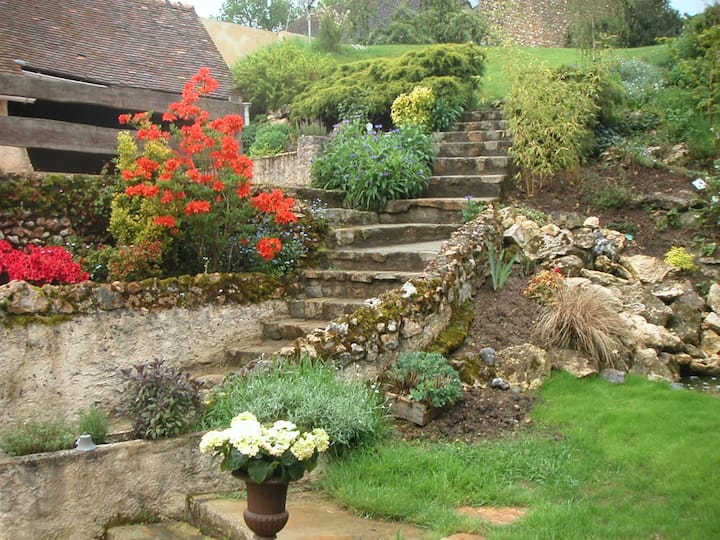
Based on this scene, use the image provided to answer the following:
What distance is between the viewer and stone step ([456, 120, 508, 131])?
11.6 meters

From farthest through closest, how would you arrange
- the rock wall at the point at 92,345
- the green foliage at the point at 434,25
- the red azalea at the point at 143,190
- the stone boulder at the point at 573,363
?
the green foliage at the point at 434,25
the red azalea at the point at 143,190
the stone boulder at the point at 573,363
the rock wall at the point at 92,345

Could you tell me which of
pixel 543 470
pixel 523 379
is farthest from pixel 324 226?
pixel 543 470

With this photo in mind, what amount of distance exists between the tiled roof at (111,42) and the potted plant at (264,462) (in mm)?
10862

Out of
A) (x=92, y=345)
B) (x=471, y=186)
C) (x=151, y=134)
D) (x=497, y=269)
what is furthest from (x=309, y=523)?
(x=471, y=186)

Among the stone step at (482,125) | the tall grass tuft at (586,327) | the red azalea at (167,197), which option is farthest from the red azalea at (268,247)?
the stone step at (482,125)

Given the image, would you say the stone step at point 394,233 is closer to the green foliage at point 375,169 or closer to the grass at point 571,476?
the green foliage at point 375,169

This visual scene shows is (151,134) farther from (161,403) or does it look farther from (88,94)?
(161,403)

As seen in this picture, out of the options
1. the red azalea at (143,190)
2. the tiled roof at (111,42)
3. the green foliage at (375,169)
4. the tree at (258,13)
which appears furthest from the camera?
the tree at (258,13)

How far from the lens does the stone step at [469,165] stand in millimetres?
10089

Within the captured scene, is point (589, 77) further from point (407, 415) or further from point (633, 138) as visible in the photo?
point (407, 415)

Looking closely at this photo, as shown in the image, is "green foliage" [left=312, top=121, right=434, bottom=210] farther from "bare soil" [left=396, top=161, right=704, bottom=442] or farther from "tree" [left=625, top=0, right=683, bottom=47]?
"tree" [left=625, top=0, right=683, bottom=47]

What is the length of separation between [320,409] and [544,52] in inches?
787

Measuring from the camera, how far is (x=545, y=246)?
8.10 meters

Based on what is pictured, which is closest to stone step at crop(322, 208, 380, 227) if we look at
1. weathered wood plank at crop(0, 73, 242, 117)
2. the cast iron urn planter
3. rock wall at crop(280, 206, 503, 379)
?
rock wall at crop(280, 206, 503, 379)
